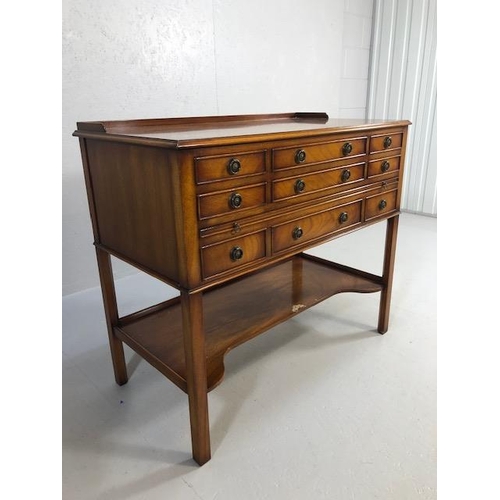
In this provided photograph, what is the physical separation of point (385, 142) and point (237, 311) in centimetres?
100

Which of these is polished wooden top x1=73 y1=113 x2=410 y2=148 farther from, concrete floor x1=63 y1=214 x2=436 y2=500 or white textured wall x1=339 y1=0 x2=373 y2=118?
white textured wall x1=339 y1=0 x2=373 y2=118

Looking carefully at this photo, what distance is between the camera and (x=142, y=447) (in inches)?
61.9

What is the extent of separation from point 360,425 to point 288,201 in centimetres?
91

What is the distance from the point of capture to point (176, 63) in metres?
2.78

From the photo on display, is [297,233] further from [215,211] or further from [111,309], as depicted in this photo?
[111,309]

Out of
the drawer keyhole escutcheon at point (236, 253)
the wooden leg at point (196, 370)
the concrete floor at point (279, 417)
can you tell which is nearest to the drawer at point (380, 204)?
the concrete floor at point (279, 417)

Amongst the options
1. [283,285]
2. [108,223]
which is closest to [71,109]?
[108,223]

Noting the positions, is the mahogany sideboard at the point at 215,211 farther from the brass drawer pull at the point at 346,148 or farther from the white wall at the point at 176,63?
the white wall at the point at 176,63

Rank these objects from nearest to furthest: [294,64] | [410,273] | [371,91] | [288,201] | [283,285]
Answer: [288,201] < [283,285] < [410,273] < [294,64] < [371,91]

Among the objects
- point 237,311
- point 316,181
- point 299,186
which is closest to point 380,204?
point 316,181

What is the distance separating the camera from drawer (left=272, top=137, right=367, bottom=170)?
1439mm

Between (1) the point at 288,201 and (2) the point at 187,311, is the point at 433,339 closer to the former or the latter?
(1) the point at 288,201

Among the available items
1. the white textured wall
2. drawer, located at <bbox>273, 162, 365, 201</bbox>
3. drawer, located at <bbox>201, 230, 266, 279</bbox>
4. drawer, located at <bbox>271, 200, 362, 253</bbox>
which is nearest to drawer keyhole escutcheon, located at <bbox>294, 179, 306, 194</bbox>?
drawer, located at <bbox>273, 162, 365, 201</bbox>

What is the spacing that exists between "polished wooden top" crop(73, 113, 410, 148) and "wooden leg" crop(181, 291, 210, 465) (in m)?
0.46
